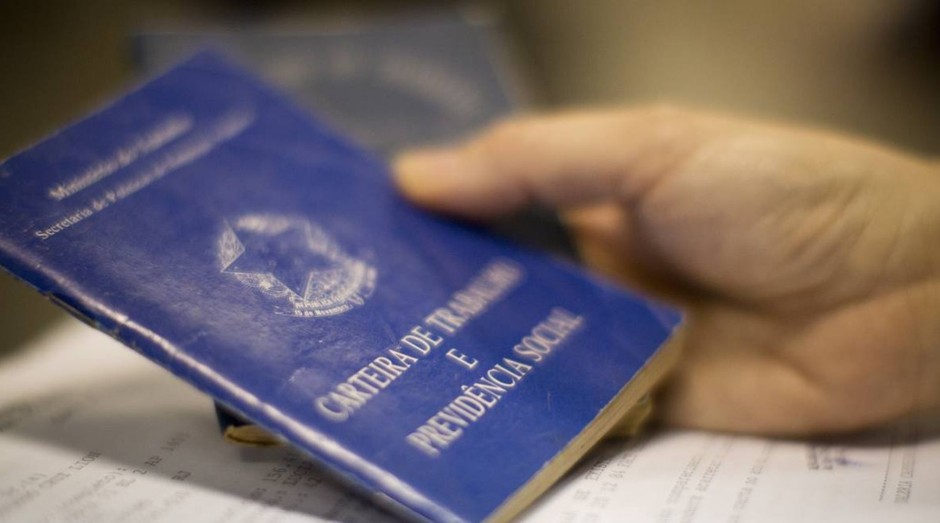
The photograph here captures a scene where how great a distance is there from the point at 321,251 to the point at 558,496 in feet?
0.69

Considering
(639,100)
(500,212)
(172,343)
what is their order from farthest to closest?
(639,100), (500,212), (172,343)

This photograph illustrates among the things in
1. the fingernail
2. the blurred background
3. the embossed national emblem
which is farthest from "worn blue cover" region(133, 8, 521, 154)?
the embossed national emblem

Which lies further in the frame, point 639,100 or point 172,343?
point 639,100

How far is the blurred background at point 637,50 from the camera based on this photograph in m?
0.96

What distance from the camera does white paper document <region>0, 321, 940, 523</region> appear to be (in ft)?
1.46

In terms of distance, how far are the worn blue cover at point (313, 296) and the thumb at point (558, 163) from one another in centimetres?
4

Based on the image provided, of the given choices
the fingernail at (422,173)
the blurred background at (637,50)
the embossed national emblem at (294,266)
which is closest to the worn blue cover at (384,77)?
the blurred background at (637,50)

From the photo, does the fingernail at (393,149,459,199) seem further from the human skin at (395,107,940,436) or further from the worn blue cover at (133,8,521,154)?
the worn blue cover at (133,8,521,154)

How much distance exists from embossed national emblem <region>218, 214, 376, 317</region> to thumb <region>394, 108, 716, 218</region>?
0.38ft

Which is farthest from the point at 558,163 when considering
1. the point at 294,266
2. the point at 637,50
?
the point at 637,50

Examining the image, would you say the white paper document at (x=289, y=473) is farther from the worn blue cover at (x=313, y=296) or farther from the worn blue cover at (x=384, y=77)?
the worn blue cover at (x=384, y=77)

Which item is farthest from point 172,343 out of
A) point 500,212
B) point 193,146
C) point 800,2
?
point 800,2

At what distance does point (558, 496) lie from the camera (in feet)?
1.53

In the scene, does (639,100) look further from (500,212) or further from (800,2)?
(500,212)
